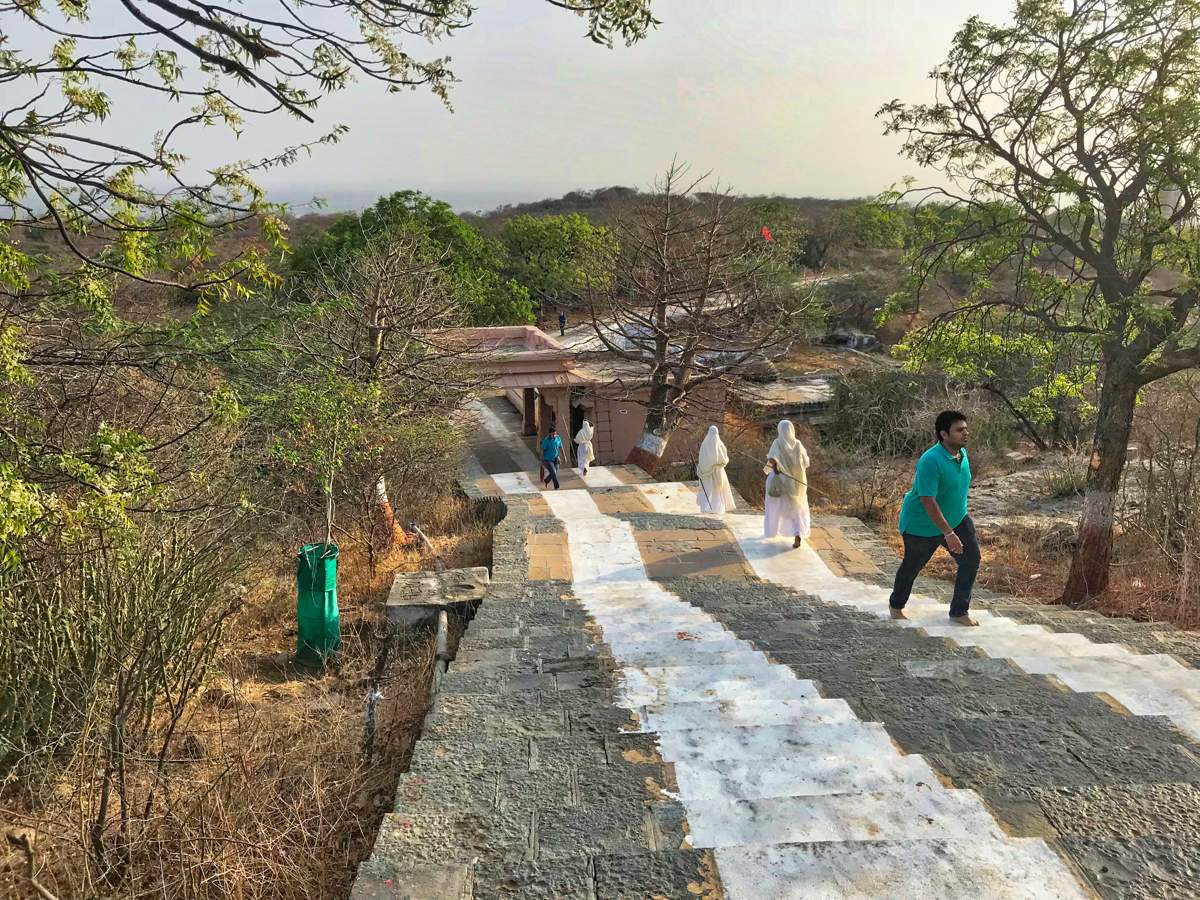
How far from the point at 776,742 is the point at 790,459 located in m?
5.48

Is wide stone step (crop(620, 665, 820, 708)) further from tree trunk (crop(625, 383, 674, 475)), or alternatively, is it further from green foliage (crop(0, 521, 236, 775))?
tree trunk (crop(625, 383, 674, 475))

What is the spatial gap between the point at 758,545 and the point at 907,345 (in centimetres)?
374

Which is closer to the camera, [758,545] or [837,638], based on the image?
[837,638]

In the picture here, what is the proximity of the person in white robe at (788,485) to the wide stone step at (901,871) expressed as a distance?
623cm

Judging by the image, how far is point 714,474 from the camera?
11070mm

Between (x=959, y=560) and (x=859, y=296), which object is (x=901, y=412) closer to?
(x=959, y=560)

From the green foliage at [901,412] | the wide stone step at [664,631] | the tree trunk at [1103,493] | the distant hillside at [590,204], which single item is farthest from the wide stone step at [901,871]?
the distant hillside at [590,204]

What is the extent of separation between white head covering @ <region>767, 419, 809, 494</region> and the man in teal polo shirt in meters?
2.65

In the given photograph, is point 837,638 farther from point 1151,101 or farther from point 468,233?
point 468,233

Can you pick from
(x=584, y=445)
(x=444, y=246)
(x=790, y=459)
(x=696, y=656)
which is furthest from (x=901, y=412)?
(x=696, y=656)

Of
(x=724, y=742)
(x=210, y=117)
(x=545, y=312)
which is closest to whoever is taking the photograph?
(x=724, y=742)

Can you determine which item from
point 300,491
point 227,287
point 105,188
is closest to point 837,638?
point 227,287

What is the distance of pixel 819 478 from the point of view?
57.6ft

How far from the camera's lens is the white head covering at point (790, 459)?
8805 millimetres
